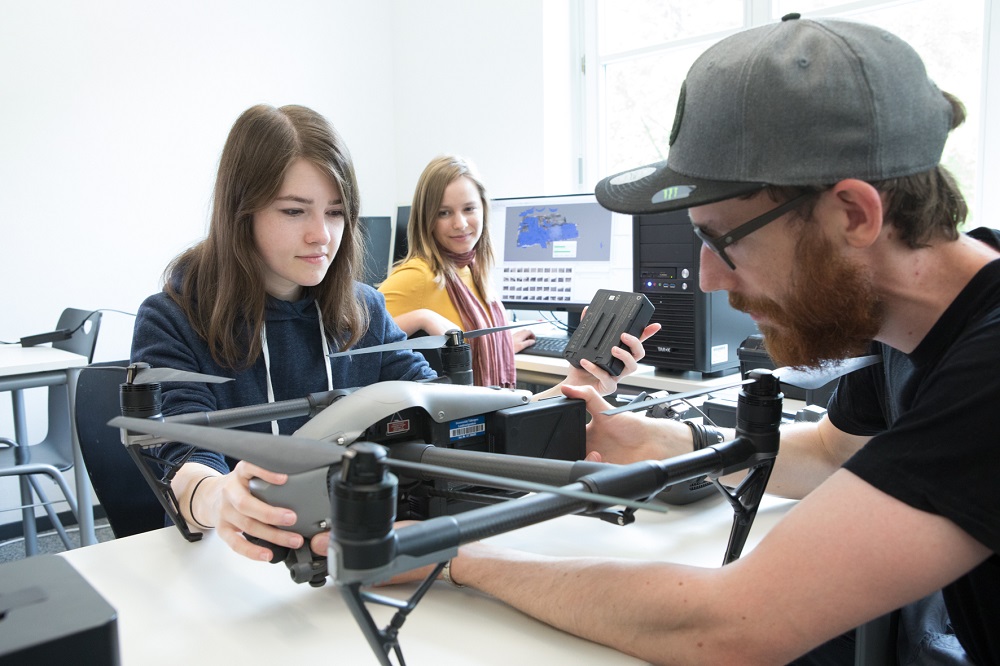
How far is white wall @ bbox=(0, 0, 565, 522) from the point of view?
3.35 meters

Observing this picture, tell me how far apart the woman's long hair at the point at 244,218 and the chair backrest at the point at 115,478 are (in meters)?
0.24

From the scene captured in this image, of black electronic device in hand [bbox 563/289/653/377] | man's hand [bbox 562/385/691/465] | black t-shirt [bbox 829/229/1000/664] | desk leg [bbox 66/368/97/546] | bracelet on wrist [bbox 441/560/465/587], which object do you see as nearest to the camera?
black t-shirt [bbox 829/229/1000/664]

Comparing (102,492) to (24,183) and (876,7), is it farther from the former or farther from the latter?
(876,7)

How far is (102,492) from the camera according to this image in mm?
1531

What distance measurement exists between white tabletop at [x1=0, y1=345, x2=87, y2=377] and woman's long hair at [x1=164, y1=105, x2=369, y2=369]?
1237 mm

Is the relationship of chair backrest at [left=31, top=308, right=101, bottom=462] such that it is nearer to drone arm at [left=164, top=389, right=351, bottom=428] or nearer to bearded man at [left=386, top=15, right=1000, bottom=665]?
drone arm at [left=164, top=389, right=351, bottom=428]

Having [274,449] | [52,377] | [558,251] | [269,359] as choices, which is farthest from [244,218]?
[558,251]

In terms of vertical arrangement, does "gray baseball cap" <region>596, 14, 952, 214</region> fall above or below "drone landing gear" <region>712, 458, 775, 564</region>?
above

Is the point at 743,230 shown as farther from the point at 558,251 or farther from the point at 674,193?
the point at 558,251

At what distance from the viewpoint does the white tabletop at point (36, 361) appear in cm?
245

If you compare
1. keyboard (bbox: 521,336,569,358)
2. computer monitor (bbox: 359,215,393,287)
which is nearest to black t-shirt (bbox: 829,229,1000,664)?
keyboard (bbox: 521,336,569,358)

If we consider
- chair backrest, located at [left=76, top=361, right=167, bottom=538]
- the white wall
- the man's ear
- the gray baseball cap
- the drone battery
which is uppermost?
the white wall

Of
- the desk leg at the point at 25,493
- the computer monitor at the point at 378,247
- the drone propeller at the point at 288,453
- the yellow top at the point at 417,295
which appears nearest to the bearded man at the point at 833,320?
the drone propeller at the point at 288,453

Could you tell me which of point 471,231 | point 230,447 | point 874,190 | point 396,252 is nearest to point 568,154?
point 396,252
